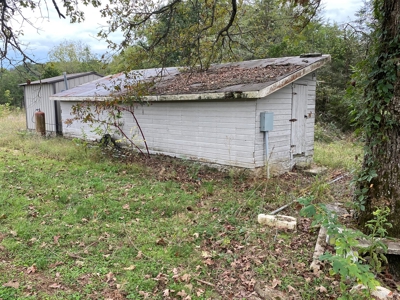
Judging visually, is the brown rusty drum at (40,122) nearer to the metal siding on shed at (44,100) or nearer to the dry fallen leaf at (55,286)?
the metal siding on shed at (44,100)

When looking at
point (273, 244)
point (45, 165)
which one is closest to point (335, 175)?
point (273, 244)

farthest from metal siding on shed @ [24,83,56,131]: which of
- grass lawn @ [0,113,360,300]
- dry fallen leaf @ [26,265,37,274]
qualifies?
dry fallen leaf @ [26,265,37,274]

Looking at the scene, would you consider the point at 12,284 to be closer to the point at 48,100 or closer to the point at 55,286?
the point at 55,286

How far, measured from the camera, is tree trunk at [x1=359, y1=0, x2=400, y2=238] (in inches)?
151

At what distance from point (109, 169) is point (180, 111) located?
2.52 metres

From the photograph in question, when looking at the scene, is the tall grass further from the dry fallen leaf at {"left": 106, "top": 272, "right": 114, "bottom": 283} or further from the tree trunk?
the dry fallen leaf at {"left": 106, "top": 272, "right": 114, "bottom": 283}

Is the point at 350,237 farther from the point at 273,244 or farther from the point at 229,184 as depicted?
the point at 229,184

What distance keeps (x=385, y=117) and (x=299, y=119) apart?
15.4 feet

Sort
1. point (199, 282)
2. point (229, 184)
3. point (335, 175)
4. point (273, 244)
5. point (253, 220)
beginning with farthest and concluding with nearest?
1. point (335, 175)
2. point (229, 184)
3. point (253, 220)
4. point (273, 244)
5. point (199, 282)

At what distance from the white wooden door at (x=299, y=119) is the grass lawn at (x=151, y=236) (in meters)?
1.04

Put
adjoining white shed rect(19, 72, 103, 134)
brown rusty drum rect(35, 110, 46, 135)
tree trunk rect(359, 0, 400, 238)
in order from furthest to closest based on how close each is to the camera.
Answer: adjoining white shed rect(19, 72, 103, 134) < brown rusty drum rect(35, 110, 46, 135) < tree trunk rect(359, 0, 400, 238)

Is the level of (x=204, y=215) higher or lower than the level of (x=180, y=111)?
lower

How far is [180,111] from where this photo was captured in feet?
28.9

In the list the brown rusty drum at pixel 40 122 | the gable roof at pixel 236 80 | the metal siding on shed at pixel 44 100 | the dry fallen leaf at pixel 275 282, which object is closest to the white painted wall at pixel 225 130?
the gable roof at pixel 236 80
